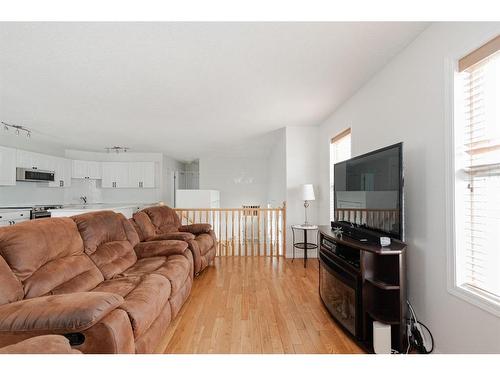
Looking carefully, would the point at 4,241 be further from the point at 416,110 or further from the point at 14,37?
the point at 416,110

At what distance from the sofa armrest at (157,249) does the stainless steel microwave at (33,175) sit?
4.20 meters

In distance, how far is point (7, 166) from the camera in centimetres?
480

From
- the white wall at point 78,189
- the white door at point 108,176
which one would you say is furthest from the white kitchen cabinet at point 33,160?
the white door at point 108,176

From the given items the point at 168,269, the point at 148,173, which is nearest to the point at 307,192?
the point at 168,269

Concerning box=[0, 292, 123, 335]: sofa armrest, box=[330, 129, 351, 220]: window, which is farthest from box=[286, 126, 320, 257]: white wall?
Answer: box=[0, 292, 123, 335]: sofa armrest

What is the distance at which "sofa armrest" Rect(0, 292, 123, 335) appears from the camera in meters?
1.14

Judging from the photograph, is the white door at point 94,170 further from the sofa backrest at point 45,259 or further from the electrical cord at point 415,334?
the electrical cord at point 415,334

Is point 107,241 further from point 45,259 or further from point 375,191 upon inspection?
point 375,191

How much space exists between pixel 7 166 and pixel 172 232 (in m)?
3.90

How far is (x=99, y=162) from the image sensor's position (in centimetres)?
711

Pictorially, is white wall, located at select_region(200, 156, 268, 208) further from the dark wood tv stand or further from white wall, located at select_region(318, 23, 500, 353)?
the dark wood tv stand

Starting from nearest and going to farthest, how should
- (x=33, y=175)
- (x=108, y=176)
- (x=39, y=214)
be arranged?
(x=39, y=214)
(x=33, y=175)
(x=108, y=176)

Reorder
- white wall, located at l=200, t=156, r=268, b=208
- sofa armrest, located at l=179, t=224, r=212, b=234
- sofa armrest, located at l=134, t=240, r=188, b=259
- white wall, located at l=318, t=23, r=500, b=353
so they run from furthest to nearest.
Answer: white wall, located at l=200, t=156, r=268, b=208 → sofa armrest, located at l=179, t=224, r=212, b=234 → sofa armrest, located at l=134, t=240, r=188, b=259 → white wall, located at l=318, t=23, r=500, b=353

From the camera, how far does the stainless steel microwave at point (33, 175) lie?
198 inches
